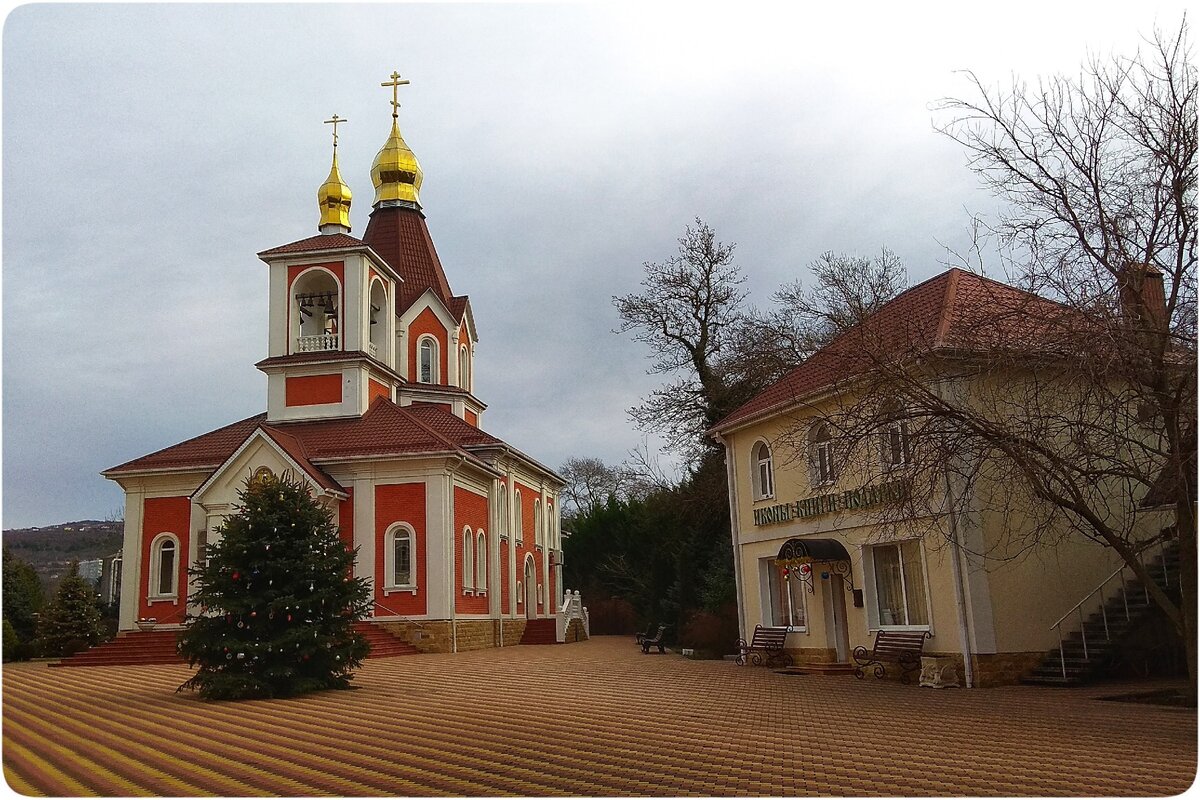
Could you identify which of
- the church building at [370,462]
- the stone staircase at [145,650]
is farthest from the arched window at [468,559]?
the stone staircase at [145,650]

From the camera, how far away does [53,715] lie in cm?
1189

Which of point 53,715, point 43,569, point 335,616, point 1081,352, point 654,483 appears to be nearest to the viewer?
point 1081,352

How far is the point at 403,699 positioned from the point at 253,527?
3.32 metres

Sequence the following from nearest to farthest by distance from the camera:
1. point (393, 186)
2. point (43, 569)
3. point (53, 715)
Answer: point (53, 715) < point (43, 569) < point (393, 186)

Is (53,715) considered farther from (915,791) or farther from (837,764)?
(915,791)

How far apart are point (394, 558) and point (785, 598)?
10533 mm

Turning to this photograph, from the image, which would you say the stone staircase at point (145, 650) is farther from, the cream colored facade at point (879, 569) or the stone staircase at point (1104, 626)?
the stone staircase at point (1104, 626)

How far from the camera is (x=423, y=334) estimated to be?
108 ft

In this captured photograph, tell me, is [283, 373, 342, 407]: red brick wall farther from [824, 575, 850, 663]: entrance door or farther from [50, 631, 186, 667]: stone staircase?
[824, 575, 850, 663]: entrance door

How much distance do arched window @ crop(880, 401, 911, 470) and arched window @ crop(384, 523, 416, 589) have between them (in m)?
15.2

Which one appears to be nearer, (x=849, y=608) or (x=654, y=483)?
(x=849, y=608)

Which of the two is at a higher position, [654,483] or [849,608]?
[654,483]

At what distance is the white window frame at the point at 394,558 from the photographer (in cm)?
2517

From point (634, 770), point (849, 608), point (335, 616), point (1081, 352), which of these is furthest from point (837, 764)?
point (849, 608)
